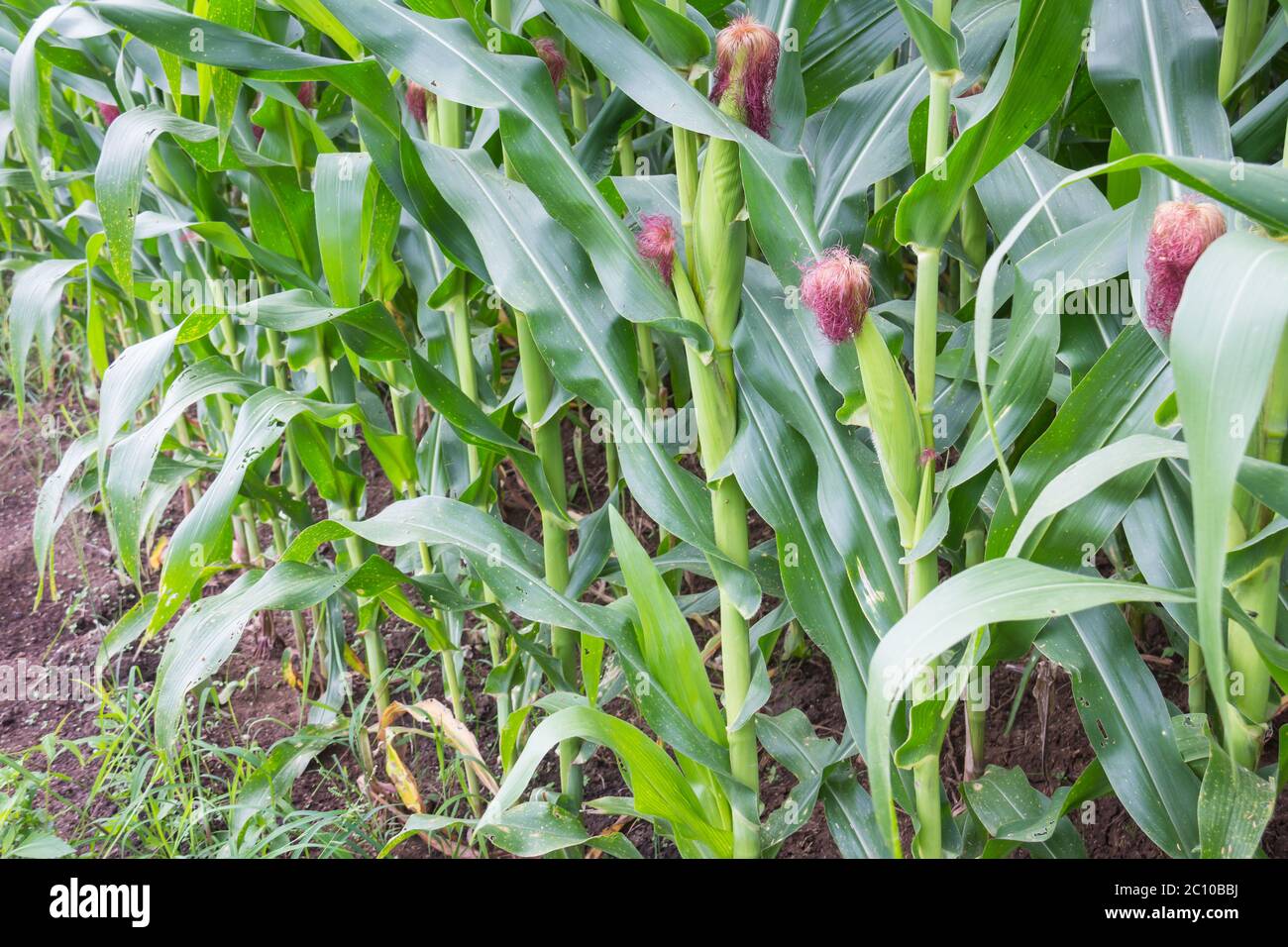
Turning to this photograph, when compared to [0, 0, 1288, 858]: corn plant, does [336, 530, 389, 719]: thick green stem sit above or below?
below

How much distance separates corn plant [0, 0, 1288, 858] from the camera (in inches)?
45.4

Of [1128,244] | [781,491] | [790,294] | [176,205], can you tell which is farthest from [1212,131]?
[176,205]

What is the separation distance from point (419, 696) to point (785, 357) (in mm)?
1536

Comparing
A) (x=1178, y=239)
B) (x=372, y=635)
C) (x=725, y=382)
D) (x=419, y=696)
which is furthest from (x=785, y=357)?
(x=419, y=696)

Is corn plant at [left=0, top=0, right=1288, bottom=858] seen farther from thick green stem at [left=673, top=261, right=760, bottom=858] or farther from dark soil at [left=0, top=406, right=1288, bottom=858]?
dark soil at [left=0, top=406, right=1288, bottom=858]

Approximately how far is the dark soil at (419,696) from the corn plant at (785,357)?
0.88 feet

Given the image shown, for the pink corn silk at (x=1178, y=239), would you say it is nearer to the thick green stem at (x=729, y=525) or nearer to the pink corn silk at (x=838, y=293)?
the pink corn silk at (x=838, y=293)

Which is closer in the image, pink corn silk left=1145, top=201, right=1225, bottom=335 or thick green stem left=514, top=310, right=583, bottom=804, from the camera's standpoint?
pink corn silk left=1145, top=201, right=1225, bottom=335

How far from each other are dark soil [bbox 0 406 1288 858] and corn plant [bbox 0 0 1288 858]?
0.27 metres

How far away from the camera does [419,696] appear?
252cm

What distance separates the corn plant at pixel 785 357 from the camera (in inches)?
45.4

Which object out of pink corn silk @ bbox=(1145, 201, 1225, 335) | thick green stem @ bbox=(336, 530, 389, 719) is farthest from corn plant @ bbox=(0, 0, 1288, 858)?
thick green stem @ bbox=(336, 530, 389, 719)

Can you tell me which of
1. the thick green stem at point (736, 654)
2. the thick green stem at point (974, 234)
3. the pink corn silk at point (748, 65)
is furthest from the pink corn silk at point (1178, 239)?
the thick green stem at point (974, 234)

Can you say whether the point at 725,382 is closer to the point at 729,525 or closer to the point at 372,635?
the point at 729,525
